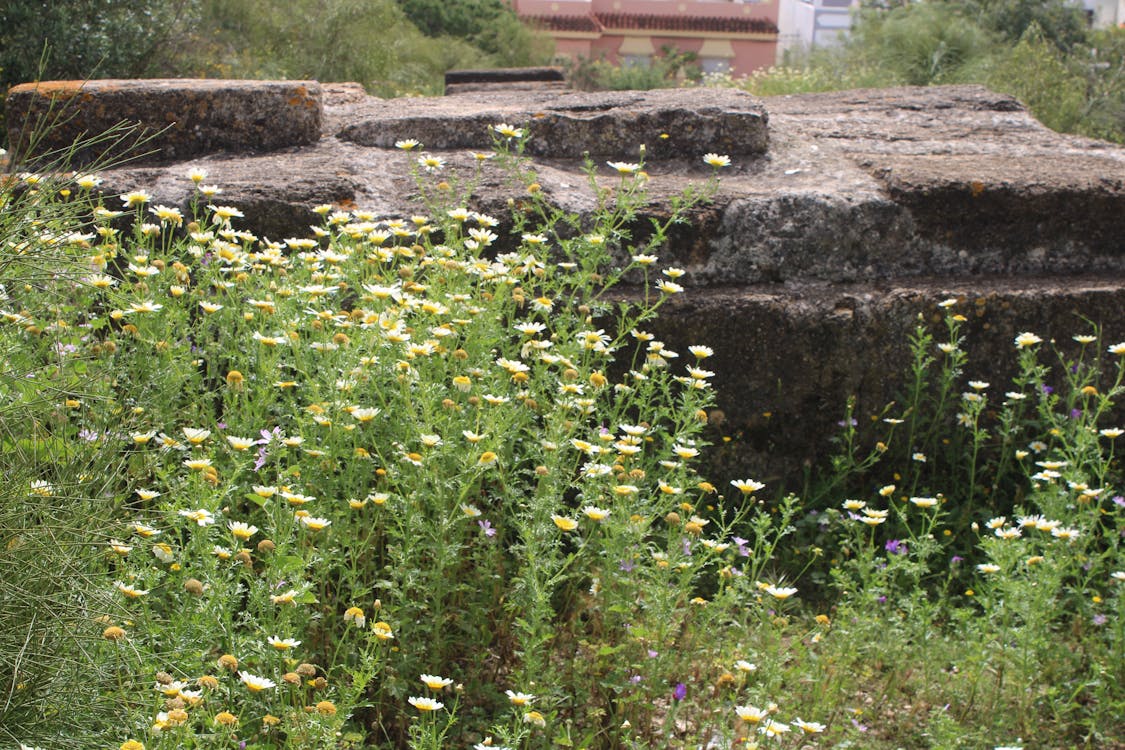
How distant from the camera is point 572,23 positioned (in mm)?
28750

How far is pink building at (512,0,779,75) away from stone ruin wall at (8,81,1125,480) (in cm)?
2602

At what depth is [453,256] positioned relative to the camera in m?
3.32

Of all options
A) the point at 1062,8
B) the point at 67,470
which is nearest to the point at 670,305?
the point at 67,470

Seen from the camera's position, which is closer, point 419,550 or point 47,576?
point 47,576

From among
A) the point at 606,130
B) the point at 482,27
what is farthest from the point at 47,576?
the point at 482,27

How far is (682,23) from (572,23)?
3.94m

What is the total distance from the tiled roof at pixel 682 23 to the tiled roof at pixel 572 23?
0.90 meters

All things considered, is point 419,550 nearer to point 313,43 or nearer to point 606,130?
point 606,130

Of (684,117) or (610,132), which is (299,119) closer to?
(610,132)

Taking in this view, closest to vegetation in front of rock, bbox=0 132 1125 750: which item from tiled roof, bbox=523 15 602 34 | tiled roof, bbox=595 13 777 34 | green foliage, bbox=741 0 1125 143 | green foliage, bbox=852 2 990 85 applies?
green foliage, bbox=741 0 1125 143

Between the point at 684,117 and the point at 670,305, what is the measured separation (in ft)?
3.74

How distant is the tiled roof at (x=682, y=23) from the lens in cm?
3048

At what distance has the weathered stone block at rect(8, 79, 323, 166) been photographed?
4352 mm

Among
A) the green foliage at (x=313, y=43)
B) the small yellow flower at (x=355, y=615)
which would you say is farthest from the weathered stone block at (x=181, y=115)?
the green foliage at (x=313, y=43)
